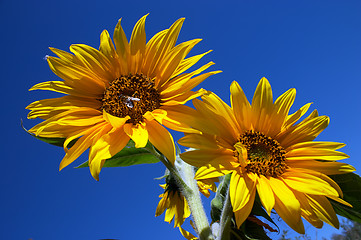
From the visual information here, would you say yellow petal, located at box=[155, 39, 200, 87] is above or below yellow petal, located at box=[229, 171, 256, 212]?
above

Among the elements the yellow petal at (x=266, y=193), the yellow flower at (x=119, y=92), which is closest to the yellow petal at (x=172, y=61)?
the yellow flower at (x=119, y=92)

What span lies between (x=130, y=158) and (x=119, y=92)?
448 millimetres

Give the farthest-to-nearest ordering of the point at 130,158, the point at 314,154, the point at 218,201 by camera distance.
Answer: the point at 130,158
the point at 218,201
the point at 314,154

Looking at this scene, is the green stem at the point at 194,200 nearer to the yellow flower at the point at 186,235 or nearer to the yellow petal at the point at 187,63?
the yellow petal at the point at 187,63

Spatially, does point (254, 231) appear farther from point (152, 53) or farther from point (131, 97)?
point (152, 53)

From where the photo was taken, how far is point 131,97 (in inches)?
63.1

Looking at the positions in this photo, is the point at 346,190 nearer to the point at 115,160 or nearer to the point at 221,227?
the point at 221,227

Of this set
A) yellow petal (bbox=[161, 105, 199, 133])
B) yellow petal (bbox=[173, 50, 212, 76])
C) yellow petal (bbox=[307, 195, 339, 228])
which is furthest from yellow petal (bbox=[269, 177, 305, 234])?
yellow petal (bbox=[173, 50, 212, 76])

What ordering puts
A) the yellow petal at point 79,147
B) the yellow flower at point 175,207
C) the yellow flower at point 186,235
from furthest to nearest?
1. the yellow flower at point 186,235
2. the yellow flower at point 175,207
3. the yellow petal at point 79,147

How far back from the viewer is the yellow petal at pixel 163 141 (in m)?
1.40

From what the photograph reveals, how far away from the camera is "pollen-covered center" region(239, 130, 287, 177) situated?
1571mm

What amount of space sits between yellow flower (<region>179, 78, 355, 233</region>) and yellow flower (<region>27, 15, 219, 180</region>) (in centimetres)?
12

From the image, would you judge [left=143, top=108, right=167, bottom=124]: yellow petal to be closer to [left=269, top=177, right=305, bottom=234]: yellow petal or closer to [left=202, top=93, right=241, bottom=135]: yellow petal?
[left=202, top=93, right=241, bottom=135]: yellow petal

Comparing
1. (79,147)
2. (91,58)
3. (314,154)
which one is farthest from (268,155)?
(91,58)
